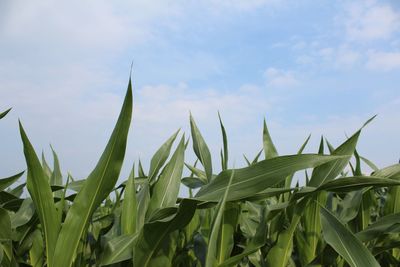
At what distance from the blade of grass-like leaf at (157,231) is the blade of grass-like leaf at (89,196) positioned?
0.09 m

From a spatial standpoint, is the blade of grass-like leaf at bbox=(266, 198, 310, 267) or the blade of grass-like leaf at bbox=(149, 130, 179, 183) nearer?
the blade of grass-like leaf at bbox=(266, 198, 310, 267)

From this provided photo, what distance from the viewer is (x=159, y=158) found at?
38.0 inches

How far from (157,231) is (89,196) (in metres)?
0.12

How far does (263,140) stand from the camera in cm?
114

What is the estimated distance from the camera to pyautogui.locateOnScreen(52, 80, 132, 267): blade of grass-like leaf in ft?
2.06

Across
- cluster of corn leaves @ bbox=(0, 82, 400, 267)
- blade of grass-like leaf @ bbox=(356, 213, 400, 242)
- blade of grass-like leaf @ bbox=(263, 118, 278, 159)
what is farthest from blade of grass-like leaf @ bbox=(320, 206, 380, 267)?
blade of grass-like leaf @ bbox=(263, 118, 278, 159)

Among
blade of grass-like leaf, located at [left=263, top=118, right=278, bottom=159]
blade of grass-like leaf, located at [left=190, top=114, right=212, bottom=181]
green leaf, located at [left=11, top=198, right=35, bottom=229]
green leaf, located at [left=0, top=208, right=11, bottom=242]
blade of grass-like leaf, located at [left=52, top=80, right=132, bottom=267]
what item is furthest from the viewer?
blade of grass-like leaf, located at [left=263, top=118, right=278, bottom=159]

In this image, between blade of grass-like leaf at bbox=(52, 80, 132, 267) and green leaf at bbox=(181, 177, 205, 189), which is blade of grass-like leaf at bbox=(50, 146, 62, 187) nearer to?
green leaf at bbox=(181, 177, 205, 189)

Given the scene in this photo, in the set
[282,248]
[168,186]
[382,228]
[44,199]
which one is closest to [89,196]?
[44,199]

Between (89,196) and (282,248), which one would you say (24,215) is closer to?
(89,196)

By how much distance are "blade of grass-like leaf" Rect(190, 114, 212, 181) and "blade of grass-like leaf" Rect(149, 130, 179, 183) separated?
0.15ft

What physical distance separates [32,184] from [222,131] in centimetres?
44

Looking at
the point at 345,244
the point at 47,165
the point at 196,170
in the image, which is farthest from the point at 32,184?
the point at 47,165

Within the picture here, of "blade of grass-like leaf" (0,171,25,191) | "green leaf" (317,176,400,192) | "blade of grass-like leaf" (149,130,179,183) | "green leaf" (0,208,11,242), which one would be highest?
"blade of grass-like leaf" (149,130,179,183)
